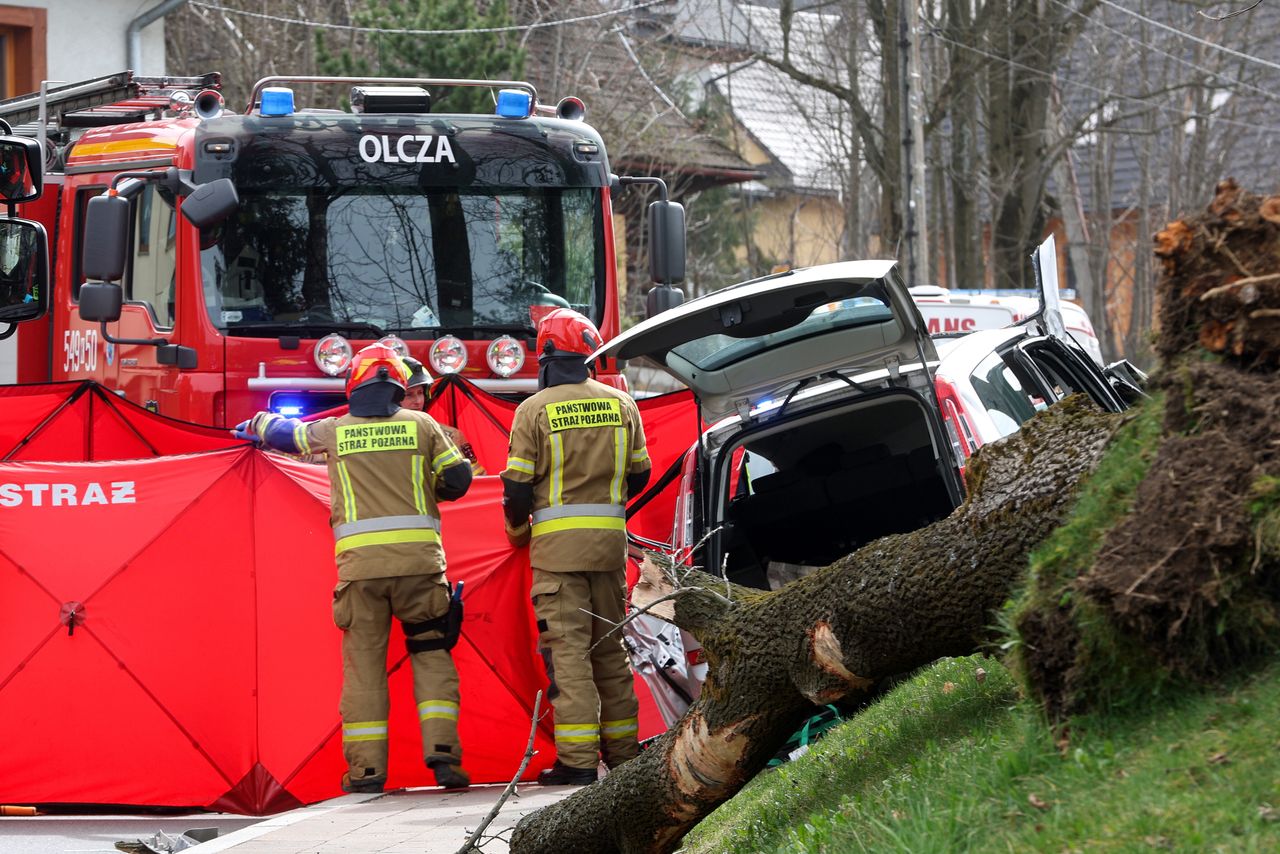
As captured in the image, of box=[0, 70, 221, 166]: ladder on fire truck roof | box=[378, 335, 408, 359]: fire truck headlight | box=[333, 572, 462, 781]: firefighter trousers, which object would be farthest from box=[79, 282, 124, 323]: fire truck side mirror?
box=[333, 572, 462, 781]: firefighter trousers

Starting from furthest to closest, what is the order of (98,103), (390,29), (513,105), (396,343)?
(390,29)
(98,103)
(513,105)
(396,343)

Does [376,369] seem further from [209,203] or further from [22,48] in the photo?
[22,48]

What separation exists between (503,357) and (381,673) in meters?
2.66

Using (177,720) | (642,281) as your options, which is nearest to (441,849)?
(177,720)

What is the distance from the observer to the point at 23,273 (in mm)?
7371

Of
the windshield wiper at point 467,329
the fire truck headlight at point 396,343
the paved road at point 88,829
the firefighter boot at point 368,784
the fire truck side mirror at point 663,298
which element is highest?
the fire truck side mirror at point 663,298

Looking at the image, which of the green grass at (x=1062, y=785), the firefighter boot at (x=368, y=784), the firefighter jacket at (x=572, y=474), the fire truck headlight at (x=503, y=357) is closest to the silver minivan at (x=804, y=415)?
the firefighter jacket at (x=572, y=474)

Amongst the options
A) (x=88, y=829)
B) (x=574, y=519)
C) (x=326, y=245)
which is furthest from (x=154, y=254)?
(x=88, y=829)

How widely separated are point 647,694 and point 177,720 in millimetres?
2103

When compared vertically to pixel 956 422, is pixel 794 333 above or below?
above

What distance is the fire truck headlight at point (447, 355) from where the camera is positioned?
916 cm

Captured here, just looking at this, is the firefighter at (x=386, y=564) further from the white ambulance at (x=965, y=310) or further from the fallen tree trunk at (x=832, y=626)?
the white ambulance at (x=965, y=310)

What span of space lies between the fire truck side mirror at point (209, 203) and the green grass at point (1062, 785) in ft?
17.5

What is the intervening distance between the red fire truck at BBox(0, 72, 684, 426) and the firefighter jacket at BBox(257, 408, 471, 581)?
5.49 feet
